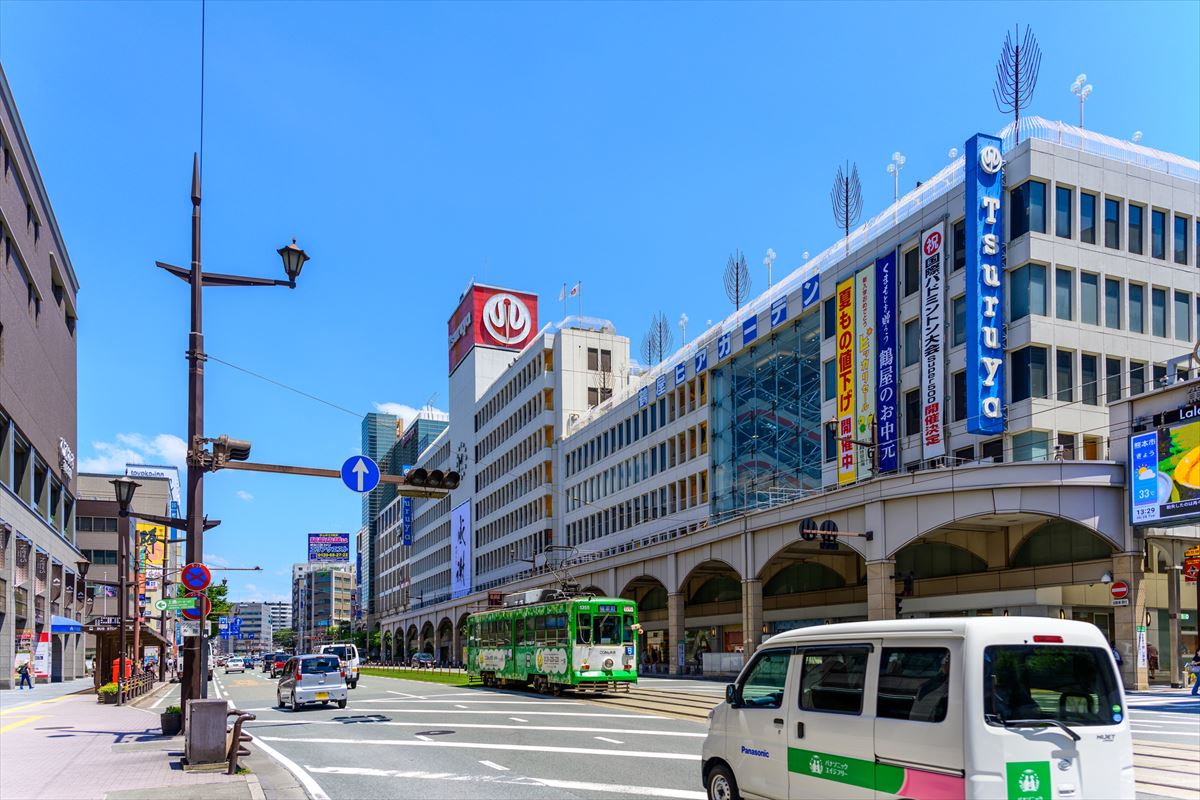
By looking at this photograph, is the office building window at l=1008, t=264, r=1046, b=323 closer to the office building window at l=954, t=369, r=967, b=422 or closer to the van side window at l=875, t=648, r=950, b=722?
the office building window at l=954, t=369, r=967, b=422

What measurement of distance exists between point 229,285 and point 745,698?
13.3 meters

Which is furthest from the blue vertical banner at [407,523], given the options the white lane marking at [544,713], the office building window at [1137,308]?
the office building window at [1137,308]

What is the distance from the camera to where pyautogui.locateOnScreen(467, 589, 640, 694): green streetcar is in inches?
1368

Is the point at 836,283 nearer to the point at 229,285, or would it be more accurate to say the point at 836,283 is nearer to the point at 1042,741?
the point at 229,285

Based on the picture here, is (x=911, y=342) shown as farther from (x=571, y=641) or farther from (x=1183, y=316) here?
(x=571, y=641)

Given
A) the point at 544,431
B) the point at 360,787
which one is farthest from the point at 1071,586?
the point at 544,431

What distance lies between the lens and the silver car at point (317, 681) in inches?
1215

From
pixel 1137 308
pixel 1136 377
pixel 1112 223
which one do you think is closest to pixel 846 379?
pixel 1136 377

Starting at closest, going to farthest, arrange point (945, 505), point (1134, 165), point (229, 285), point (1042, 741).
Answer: point (1042, 741)
point (229, 285)
point (945, 505)
point (1134, 165)

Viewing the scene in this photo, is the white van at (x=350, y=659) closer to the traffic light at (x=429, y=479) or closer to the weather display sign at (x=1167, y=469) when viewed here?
the traffic light at (x=429, y=479)

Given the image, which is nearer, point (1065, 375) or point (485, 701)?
point (485, 701)

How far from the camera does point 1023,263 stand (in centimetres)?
3700

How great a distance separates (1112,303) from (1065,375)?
4153 millimetres

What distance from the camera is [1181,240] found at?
4094 centimetres
